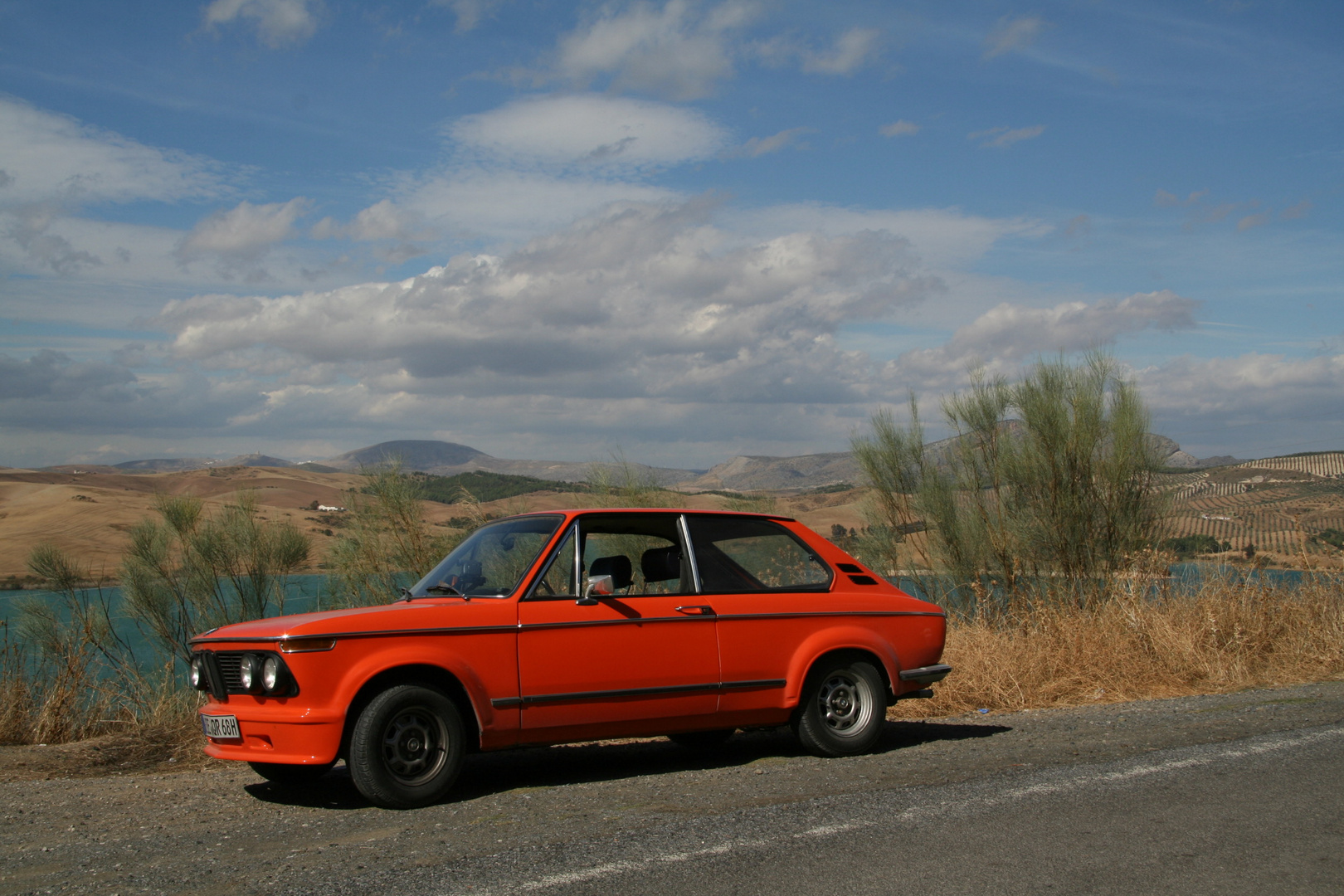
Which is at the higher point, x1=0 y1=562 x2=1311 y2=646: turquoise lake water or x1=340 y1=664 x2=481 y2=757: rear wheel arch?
x1=340 y1=664 x2=481 y2=757: rear wheel arch

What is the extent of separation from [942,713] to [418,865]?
6070 millimetres

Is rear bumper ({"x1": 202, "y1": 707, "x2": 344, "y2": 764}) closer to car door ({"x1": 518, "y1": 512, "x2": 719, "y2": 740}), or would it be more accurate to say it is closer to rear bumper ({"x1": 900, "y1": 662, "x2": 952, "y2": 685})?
car door ({"x1": 518, "y1": 512, "x2": 719, "y2": 740})

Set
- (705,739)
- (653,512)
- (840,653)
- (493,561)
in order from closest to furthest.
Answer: (493,561) → (653,512) → (840,653) → (705,739)

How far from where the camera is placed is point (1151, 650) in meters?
10.5

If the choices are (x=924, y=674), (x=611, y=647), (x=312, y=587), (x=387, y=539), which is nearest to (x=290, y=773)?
(x=611, y=647)

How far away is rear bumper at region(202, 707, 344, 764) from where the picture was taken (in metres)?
5.10

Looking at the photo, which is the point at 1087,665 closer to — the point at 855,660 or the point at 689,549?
the point at 855,660

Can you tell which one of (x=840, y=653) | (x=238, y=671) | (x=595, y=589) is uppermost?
(x=595, y=589)

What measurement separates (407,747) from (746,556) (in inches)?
115

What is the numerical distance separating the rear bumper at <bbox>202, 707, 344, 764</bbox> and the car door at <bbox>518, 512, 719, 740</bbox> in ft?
3.47

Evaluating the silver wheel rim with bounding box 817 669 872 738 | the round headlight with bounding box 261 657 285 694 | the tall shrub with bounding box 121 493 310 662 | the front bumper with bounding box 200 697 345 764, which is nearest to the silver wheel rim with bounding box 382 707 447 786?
the front bumper with bounding box 200 697 345 764

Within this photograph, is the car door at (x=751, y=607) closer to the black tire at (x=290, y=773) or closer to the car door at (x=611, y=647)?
the car door at (x=611, y=647)

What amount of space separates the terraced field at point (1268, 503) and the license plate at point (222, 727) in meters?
13.2

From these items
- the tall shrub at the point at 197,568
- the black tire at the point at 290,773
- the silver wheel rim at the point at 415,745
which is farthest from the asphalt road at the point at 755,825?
the tall shrub at the point at 197,568
